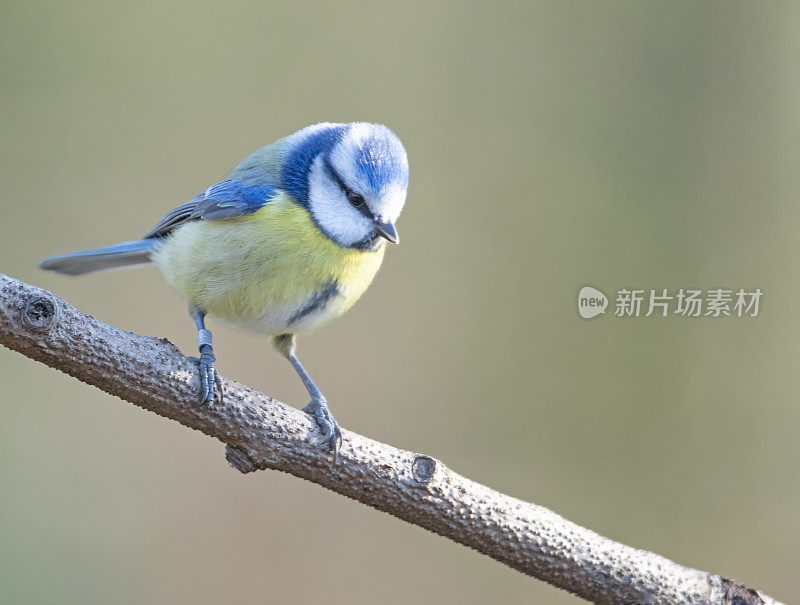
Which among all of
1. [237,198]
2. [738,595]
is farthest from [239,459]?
[738,595]

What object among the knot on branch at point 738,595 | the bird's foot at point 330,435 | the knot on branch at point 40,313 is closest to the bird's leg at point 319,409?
the bird's foot at point 330,435

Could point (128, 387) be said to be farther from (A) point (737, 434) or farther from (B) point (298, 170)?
(A) point (737, 434)

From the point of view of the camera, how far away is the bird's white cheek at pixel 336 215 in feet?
4.61

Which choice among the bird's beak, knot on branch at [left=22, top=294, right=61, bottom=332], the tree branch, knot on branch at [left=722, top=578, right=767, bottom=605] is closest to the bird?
the bird's beak

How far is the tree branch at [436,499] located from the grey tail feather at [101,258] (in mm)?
530

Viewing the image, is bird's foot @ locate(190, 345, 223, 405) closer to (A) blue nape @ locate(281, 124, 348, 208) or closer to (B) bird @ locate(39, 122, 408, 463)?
(B) bird @ locate(39, 122, 408, 463)

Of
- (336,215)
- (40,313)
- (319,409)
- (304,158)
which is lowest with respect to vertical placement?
(40,313)

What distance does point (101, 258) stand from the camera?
162 centimetres

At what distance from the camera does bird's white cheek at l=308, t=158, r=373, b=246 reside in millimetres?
1406

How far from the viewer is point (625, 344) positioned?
9.19 feet

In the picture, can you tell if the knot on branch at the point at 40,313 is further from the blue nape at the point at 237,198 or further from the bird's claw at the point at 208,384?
the blue nape at the point at 237,198

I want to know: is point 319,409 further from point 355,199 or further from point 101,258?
point 101,258

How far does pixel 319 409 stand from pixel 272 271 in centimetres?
26

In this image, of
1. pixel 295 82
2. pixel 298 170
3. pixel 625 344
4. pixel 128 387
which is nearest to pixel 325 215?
pixel 298 170
